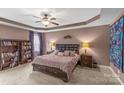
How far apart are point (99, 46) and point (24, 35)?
188 inches

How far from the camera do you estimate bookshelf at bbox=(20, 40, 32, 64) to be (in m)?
5.42

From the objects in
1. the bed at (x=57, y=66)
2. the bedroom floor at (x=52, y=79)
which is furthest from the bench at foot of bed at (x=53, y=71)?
the bedroom floor at (x=52, y=79)

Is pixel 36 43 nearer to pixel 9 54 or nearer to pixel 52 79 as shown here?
pixel 9 54

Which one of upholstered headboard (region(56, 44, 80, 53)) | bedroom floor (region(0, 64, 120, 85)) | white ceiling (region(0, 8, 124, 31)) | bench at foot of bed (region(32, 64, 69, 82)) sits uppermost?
white ceiling (region(0, 8, 124, 31))

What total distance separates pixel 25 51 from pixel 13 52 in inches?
33.9

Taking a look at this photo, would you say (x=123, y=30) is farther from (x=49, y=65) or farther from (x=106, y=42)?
(x=49, y=65)

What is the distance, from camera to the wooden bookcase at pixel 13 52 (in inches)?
172

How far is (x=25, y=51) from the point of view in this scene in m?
5.77

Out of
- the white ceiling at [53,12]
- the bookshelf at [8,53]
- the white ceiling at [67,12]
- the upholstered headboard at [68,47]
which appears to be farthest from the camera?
the upholstered headboard at [68,47]

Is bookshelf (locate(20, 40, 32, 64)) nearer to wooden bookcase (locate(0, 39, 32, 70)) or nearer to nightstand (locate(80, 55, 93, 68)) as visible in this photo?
wooden bookcase (locate(0, 39, 32, 70))

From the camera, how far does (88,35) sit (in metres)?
5.20

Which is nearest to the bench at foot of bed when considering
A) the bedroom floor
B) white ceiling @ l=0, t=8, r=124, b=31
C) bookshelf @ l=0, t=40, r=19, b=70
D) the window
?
the bedroom floor

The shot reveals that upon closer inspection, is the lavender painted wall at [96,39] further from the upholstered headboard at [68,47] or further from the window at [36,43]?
the window at [36,43]
